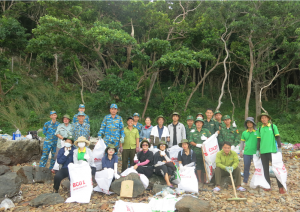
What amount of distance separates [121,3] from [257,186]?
37.5 feet

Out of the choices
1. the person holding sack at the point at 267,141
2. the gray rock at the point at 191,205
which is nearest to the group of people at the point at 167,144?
the person holding sack at the point at 267,141

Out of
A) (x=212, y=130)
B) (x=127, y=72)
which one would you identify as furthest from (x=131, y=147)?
(x=127, y=72)

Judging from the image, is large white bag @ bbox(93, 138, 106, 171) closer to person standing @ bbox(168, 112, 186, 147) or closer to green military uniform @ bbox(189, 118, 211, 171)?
person standing @ bbox(168, 112, 186, 147)

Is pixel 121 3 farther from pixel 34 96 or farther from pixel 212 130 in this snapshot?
pixel 212 130

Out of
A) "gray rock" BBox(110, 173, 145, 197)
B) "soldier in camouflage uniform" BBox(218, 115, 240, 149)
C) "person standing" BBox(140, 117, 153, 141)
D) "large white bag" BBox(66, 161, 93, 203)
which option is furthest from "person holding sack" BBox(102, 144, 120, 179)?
"soldier in camouflage uniform" BBox(218, 115, 240, 149)

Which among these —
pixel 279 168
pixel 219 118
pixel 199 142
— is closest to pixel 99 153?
pixel 199 142

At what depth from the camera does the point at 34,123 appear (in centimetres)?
1069

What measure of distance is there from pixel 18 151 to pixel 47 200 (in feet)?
10.6

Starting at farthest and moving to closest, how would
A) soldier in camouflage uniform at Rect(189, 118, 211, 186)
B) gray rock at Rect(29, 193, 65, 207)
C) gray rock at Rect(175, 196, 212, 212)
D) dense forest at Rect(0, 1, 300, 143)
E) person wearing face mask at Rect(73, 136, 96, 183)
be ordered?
dense forest at Rect(0, 1, 300, 143)
soldier in camouflage uniform at Rect(189, 118, 211, 186)
person wearing face mask at Rect(73, 136, 96, 183)
gray rock at Rect(29, 193, 65, 207)
gray rock at Rect(175, 196, 212, 212)

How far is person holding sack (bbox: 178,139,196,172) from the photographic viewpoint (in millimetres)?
4887

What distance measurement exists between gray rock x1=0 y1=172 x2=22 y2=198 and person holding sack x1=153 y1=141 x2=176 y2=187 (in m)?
2.67

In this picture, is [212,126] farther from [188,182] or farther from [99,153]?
[99,153]

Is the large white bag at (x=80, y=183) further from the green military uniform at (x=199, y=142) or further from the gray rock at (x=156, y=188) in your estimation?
the green military uniform at (x=199, y=142)

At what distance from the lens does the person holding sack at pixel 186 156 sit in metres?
4.89
